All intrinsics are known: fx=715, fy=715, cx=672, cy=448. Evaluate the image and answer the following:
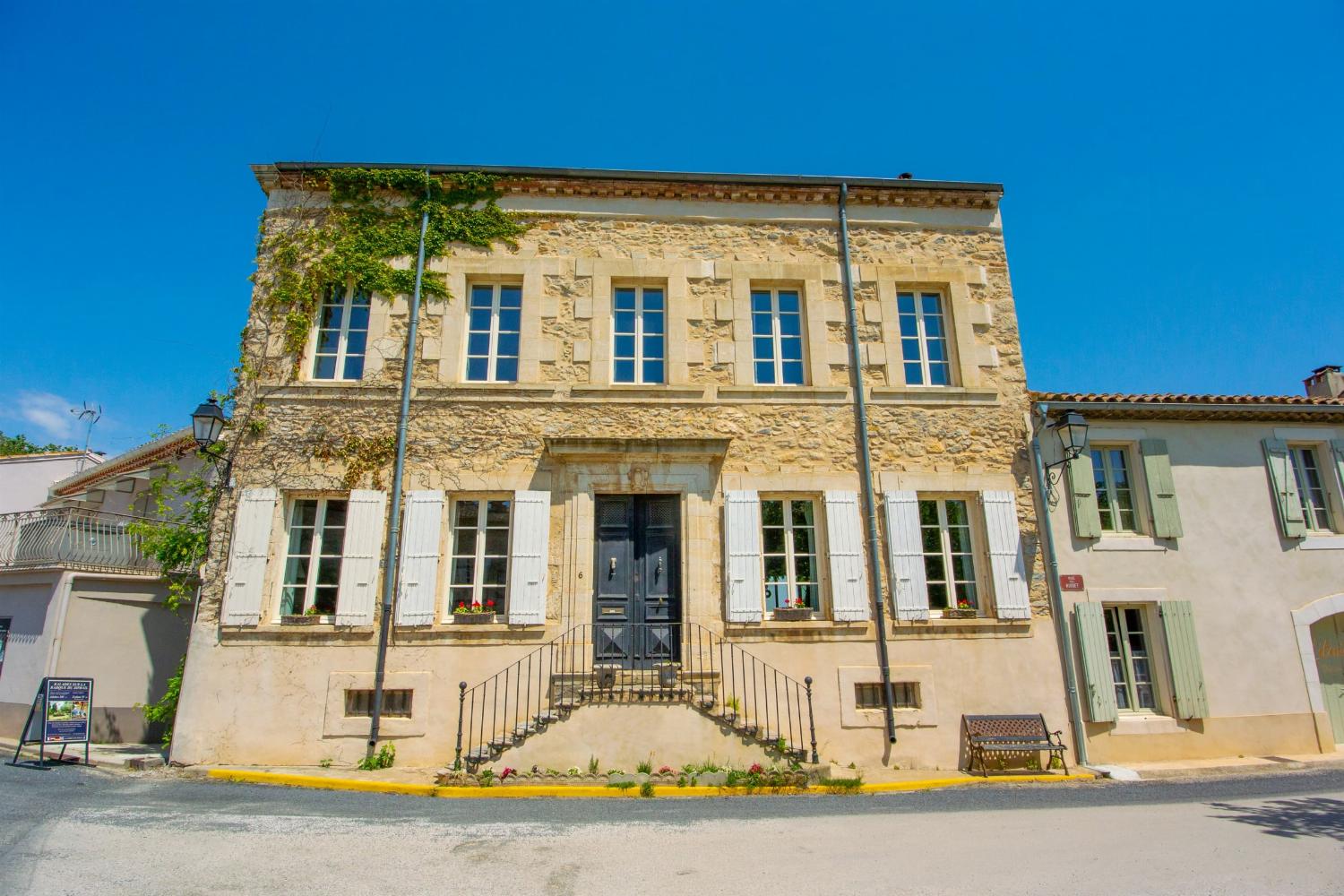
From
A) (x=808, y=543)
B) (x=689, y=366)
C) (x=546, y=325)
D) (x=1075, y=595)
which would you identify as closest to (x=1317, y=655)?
(x=1075, y=595)

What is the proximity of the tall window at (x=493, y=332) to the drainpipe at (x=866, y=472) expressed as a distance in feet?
14.7

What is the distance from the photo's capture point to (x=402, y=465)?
8.78m

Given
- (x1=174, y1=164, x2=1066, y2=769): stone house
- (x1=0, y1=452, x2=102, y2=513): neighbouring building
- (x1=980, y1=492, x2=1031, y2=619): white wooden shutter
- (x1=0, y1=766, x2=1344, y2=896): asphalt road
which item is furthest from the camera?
(x1=0, y1=452, x2=102, y2=513): neighbouring building

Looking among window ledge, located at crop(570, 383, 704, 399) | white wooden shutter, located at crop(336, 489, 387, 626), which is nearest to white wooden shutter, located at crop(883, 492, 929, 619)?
window ledge, located at crop(570, 383, 704, 399)

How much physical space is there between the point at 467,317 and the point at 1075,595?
340 inches

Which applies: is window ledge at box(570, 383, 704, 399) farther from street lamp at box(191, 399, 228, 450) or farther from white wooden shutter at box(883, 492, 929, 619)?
street lamp at box(191, 399, 228, 450)

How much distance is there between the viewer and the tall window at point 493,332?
9.45 meters

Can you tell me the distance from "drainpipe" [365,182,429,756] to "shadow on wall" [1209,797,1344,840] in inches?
325

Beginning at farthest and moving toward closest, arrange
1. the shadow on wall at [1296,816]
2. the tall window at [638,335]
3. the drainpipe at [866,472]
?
the tall window at [638,335] → the drainpipe at [866,472] → the shadow on wall at [1296,816]

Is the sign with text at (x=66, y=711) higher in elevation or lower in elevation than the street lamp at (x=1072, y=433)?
lower

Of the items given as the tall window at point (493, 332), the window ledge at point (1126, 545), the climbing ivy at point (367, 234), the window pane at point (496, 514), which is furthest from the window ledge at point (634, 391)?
the window ledge at point (1126, 545)

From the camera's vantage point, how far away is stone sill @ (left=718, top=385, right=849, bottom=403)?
934cm

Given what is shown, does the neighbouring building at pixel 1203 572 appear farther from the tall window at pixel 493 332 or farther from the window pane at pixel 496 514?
the tall window at pixel 493 332

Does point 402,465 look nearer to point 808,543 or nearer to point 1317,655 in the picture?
point 808,543
